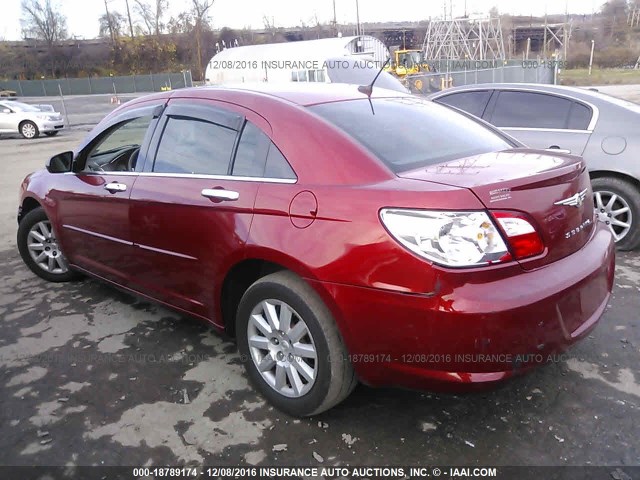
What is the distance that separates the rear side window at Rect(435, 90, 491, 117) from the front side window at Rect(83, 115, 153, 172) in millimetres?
3434

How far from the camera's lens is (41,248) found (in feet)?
15.1

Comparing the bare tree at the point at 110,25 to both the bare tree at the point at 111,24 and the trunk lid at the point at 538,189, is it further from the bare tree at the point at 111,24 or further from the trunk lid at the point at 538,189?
the trunk lid at the point at 538,189

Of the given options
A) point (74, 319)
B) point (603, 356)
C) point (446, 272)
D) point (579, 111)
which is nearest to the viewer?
point (446, 272)

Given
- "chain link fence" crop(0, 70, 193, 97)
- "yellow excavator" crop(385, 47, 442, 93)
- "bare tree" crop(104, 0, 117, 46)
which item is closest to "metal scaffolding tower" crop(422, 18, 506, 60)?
"yellow excavator" crop(385, 47, 442, 93)

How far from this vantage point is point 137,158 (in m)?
3.45

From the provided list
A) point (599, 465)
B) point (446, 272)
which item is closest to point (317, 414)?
point (446, 272)

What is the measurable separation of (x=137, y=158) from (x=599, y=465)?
304 centimetres

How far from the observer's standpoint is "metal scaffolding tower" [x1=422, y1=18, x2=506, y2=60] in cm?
5309

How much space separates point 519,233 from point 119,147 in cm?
295

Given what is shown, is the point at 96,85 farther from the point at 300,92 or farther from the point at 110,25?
the point at 300,92

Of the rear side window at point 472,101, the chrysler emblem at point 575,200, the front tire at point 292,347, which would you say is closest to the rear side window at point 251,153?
the front tire at point 292,347

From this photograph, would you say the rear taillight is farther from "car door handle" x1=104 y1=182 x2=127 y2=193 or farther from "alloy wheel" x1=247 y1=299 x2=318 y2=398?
"car door handle" x1=104 y1=182 x2=127 y2=193

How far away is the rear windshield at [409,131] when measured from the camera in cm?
256

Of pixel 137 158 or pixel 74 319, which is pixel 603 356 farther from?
pixel 74 319
